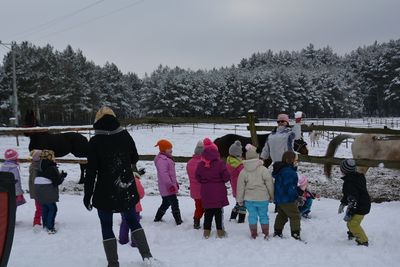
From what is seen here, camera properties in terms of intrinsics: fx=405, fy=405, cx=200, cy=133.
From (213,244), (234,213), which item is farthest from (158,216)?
(213,244)

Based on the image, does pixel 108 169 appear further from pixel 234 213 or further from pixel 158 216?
pixel 234 213

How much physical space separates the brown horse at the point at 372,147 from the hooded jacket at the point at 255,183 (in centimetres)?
430

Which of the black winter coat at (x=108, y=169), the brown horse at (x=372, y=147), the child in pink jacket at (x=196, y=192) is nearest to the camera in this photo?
the black winter coat at (x=108, y=169)

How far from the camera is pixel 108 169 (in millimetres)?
4184

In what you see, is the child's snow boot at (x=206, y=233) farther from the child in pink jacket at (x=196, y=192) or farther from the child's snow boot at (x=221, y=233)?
the child in pink jacket at (x=196, y=192)

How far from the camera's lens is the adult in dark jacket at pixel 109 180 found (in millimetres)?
4145

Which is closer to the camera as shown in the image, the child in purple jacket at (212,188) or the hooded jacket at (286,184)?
the hooded jacket at (286,184)

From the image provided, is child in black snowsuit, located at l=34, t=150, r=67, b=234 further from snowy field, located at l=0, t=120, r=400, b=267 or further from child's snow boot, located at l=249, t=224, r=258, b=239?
child's snow boot, located at l=249, t=224, r=258, b=239

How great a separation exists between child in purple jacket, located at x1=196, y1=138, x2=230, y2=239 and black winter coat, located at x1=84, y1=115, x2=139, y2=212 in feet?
5.03

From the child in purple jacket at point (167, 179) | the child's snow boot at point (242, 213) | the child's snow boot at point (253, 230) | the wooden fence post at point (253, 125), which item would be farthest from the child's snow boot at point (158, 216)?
the wooden fence post at point (253, 125)

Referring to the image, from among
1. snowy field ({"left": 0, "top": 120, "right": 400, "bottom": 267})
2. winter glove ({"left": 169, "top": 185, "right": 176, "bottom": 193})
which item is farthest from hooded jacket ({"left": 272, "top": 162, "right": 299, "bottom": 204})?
winter glove ({"left": 169, "top": 185, "right": 176, "bottom": 193})

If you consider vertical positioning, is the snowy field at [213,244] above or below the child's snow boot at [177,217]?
below

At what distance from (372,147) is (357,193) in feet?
17.3

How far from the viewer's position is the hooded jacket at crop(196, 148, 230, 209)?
5.57 metres
